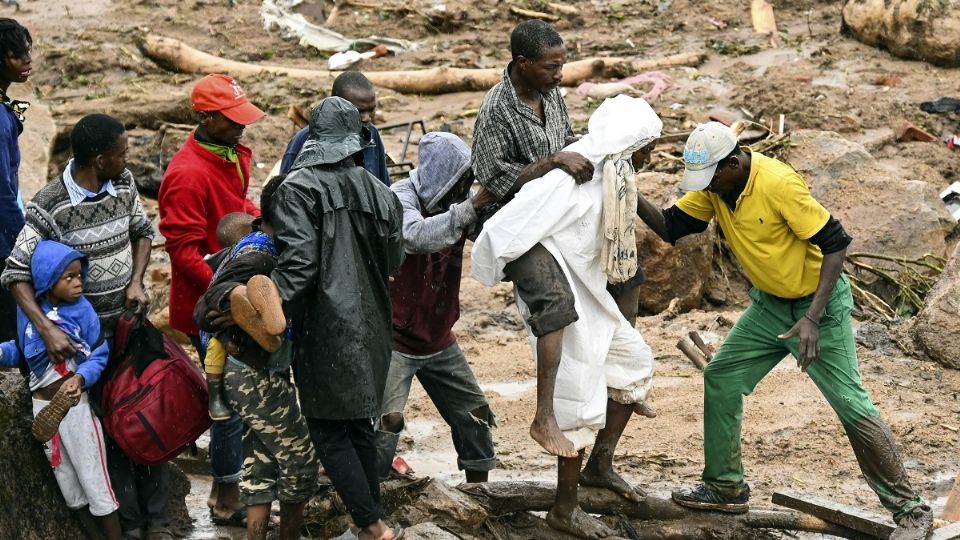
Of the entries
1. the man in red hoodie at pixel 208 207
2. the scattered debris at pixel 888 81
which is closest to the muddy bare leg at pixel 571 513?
the man in red hoodie at pixel 208 207

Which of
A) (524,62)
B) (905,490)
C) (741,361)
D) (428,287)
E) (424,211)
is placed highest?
(524,62)

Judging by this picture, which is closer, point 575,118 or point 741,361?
point 741,361

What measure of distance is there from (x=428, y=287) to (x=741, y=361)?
142cm

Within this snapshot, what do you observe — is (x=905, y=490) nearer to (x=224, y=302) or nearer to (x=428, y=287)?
Result: (x=428, y=287)

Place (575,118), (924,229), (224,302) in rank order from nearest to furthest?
(224,302) → (924,229) → (575,118)

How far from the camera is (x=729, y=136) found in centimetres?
490

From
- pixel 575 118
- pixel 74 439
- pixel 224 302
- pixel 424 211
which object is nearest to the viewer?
pixel 224 302

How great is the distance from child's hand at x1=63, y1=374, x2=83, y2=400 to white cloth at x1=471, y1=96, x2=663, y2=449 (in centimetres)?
163

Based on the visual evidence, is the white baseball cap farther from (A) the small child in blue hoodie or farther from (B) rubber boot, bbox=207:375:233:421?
(A) the small child in blue hoodie

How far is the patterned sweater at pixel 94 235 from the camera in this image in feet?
15.6

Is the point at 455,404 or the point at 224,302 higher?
the point at 224,302

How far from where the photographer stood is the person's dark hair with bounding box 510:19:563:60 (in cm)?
480

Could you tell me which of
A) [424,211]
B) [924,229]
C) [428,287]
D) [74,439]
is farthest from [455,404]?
[924,229]

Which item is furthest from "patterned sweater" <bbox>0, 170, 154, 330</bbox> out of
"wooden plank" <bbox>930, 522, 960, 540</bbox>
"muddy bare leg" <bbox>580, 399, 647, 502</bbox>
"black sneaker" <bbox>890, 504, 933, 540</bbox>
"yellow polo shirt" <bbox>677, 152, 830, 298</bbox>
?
"wooden plank" <bbox>930, 522, 960, 540</bbox>
